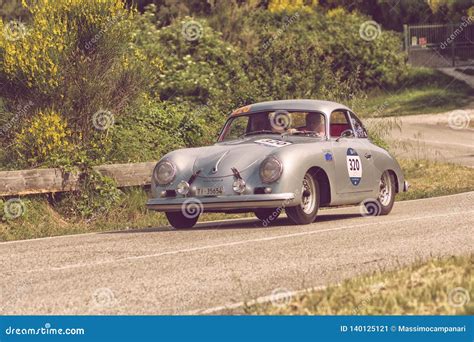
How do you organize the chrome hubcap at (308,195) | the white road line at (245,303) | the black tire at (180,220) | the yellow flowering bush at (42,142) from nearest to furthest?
1. the white road line at (245,303)
2. the chrome hubcap at (308,195)
3. the black tire at (180,220)
4. the yellow flowering bush at (42,142)

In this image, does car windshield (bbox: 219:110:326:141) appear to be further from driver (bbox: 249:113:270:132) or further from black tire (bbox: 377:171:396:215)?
black tire (bbox: 377:171:396:215)

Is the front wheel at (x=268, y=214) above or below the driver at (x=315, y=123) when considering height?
below

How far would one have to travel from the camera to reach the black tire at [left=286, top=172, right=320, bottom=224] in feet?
47.5

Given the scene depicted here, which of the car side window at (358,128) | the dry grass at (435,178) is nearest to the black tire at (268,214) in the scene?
the car side window at (358,128)

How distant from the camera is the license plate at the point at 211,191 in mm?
14219

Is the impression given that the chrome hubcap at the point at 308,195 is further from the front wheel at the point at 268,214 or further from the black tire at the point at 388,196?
the black tire at the point at 388,196

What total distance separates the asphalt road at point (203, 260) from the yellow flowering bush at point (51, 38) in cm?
456

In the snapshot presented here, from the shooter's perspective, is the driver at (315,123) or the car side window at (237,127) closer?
the driver at (315,123)

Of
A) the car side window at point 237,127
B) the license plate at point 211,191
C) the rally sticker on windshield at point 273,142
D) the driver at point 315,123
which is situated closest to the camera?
the license plate at point 211,191

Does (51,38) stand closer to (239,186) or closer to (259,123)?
(259,123)

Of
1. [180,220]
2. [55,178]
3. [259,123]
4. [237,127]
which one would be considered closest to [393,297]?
[180,220]

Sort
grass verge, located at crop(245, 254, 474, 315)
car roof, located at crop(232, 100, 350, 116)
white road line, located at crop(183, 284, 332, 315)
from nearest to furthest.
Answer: grass verge, located at crop(245, 254, 474, 315), white road line, located at crop(183, 284, 332, 315), car roof, located at crop(232, 100, 350, 116)

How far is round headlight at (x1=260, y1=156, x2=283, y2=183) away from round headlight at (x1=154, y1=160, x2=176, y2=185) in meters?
1.28

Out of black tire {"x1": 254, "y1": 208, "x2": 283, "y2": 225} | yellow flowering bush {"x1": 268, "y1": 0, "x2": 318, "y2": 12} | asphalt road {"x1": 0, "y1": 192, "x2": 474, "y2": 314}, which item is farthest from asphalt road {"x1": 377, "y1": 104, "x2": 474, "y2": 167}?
asphalt road {"x1": 0, "y1": 192, "x2": 474, "y2": 314}
